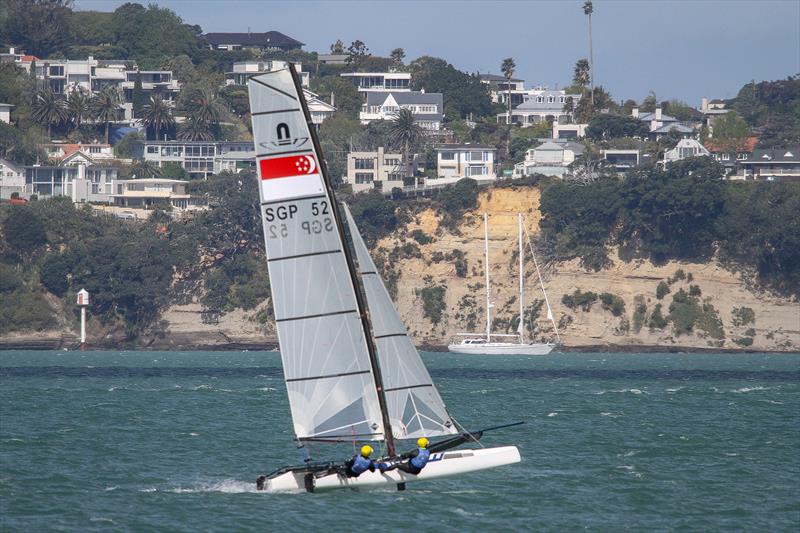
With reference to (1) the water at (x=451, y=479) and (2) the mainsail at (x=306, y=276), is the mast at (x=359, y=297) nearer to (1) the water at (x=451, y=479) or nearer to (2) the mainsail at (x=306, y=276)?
(2) the mainsail at (x=306, y=276)

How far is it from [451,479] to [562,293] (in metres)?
92.2

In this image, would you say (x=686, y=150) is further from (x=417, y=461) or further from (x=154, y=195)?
(x=417, y=461)

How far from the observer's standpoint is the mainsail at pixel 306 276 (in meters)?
31.2

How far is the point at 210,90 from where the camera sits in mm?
179125

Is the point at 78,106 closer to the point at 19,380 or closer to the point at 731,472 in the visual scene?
the point at 19,380

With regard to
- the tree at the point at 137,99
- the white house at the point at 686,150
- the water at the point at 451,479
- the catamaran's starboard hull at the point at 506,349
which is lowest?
the catamaran's starboard hull at the point at 506,349

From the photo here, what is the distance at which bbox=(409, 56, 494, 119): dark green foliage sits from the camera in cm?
18525

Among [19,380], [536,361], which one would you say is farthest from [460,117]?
[19,380]

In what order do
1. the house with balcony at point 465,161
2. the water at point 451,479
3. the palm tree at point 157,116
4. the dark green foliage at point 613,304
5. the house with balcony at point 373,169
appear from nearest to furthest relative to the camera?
1. the water at point 451,479
2. the dark green foliage at point 613,304
3. the house with balcony at point 373,169
4. the house with balcony at point 465,161
5. the palm tree at point 157,116

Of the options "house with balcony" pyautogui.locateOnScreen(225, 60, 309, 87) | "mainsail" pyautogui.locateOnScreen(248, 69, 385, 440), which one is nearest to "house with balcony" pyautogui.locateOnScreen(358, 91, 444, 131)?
"house with balcony" pyautogui.locateOnScreen(225, 60, 309, 87)

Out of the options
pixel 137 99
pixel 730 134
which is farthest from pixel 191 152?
pixel 730 134

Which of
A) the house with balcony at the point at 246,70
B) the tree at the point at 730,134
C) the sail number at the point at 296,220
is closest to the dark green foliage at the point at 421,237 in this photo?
the tree at the point at 730,134

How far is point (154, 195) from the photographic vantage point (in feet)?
500

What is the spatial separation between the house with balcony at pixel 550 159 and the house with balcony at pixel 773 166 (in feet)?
56.2
